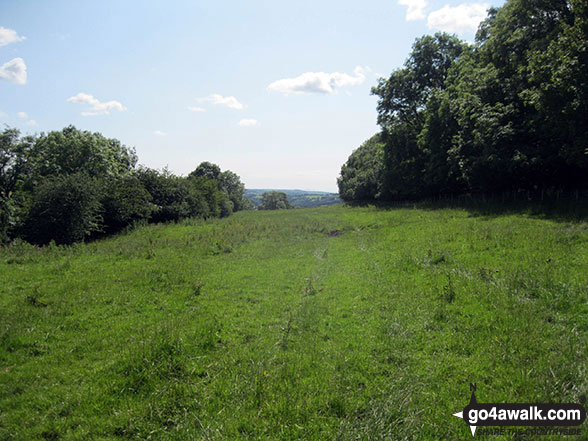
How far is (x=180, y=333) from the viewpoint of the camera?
23.1 feet

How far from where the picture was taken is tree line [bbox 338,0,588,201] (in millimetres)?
16000

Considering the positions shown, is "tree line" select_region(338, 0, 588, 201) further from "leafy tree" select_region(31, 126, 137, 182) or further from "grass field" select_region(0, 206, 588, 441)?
"leafy tree" select_region(31, 126, 137, 182)

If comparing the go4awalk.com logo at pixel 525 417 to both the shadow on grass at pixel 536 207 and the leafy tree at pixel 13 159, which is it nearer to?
the shadow on grass at pixel 536 207

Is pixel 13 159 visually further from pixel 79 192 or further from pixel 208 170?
pixel 208 170

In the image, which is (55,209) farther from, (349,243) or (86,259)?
(349,243)

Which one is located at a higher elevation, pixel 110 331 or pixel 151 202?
pixel 151 202

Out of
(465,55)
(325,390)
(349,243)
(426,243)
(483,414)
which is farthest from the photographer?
(465,55)

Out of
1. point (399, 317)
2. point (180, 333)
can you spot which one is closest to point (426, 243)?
point (399, 317)

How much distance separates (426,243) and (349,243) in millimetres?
5389

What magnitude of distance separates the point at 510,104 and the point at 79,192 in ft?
109

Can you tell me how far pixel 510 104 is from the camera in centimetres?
2109

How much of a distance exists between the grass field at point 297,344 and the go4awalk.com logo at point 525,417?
0.13m

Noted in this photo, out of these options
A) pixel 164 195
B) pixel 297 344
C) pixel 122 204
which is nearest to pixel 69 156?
pixel 164 195

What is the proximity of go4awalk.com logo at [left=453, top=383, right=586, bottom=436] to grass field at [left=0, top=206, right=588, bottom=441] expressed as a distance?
0.13 meters
